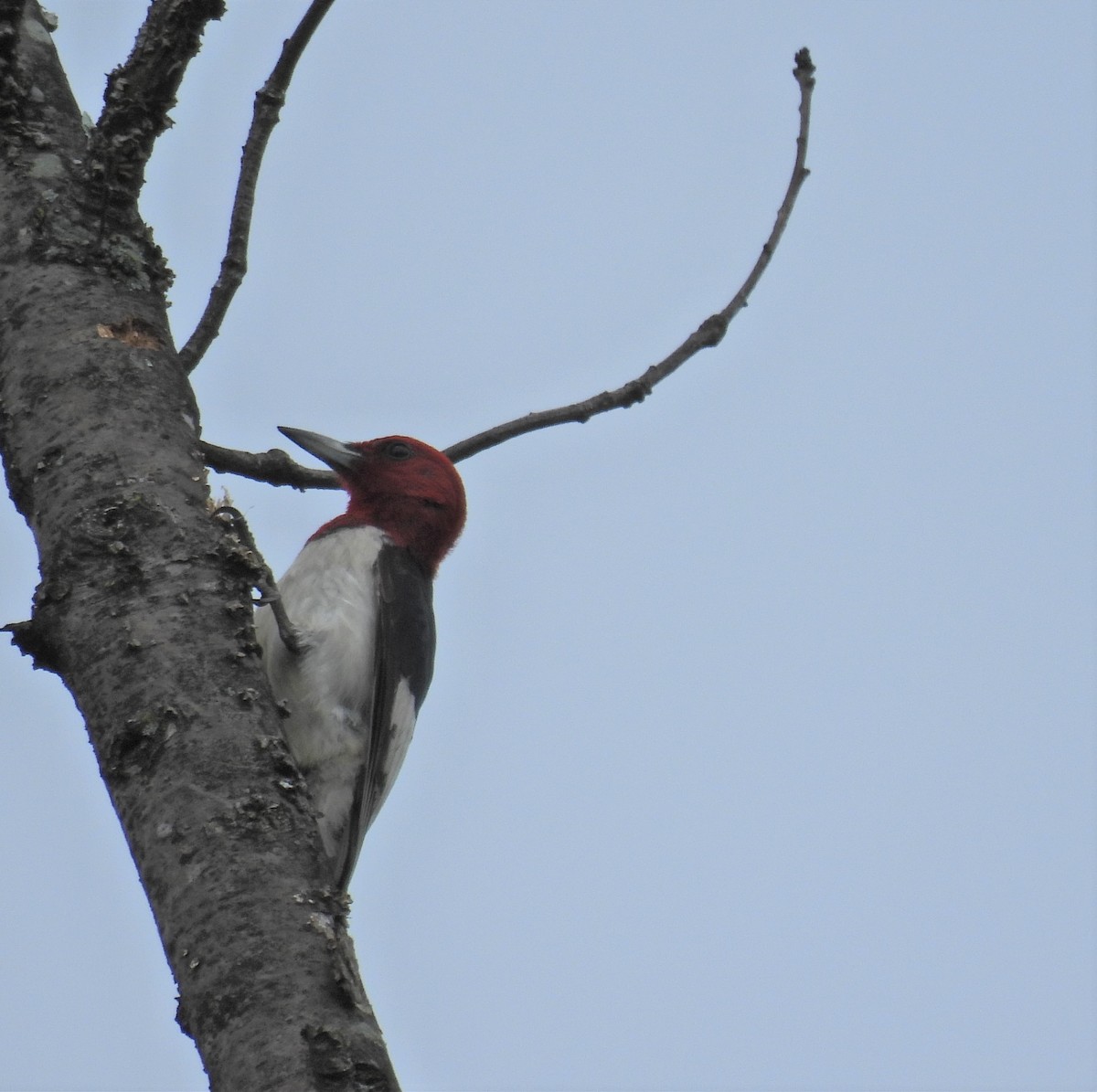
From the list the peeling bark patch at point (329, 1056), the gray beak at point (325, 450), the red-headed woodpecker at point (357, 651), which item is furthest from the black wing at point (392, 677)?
the peeling bark patch at point (329, 1056)

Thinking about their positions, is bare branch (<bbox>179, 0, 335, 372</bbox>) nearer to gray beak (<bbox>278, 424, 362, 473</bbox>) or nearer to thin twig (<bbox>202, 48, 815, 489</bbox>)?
thin twig (<bbox>202, 48, 815, 489</bbox>)

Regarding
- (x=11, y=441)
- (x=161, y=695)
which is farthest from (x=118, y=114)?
(x=161, y=695)

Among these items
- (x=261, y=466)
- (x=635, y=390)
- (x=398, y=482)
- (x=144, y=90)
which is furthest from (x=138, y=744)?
(x=398, y=482)

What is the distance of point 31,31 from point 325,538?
2112 millimetres

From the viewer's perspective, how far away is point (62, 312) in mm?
2824

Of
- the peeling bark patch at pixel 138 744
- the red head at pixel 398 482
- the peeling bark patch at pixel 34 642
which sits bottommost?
the peeling bark patch at pixel 138 744

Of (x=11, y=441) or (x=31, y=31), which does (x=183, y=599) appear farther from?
(x=31, y=31)

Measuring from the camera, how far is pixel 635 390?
3850 millimetres

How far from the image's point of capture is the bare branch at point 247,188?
3.28 m

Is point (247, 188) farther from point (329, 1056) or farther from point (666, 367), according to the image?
point (329, 1056)

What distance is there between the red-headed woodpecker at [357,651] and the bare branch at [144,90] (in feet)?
5.57

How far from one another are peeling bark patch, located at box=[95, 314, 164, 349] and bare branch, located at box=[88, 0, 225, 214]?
0.27 metres

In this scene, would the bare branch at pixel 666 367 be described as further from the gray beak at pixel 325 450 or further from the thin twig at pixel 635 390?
the gray beak at pixel 325 450

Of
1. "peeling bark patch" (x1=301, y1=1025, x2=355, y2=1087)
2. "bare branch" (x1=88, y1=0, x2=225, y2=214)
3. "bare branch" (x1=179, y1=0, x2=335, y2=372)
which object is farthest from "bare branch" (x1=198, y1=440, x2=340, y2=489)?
"peeling bark patch" (x1=301, y1=1025, x2=355, y2=1087)
